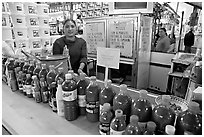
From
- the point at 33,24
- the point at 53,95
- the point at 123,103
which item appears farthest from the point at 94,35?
the point at 123,103

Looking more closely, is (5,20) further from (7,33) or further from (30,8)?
(30,8)

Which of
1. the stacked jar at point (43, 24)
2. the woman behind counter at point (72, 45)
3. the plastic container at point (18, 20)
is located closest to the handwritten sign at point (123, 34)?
the woman behind counter at point (72, 45)

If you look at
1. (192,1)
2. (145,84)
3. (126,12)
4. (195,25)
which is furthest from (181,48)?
(192,1)

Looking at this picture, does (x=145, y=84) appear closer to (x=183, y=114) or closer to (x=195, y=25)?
(x=195, y=25)

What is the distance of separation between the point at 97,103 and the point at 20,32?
362cm

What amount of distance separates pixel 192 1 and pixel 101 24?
250cm

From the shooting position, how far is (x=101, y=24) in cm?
345

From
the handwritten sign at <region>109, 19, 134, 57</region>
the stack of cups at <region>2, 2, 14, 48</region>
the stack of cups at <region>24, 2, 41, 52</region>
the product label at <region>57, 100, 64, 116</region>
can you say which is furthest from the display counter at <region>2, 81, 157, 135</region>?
the stack of cups at <region>24, 2, 41, 52</region>

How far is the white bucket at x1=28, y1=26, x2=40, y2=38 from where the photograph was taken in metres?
4.17

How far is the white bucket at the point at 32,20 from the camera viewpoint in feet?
13.4

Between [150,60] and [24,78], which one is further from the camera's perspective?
[150,60]

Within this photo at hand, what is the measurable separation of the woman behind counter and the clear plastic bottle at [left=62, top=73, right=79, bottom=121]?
129 centimetres

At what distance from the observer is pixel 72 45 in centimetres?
246

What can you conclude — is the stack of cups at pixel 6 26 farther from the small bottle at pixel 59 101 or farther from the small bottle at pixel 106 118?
the small bottle at pixel 106 118
